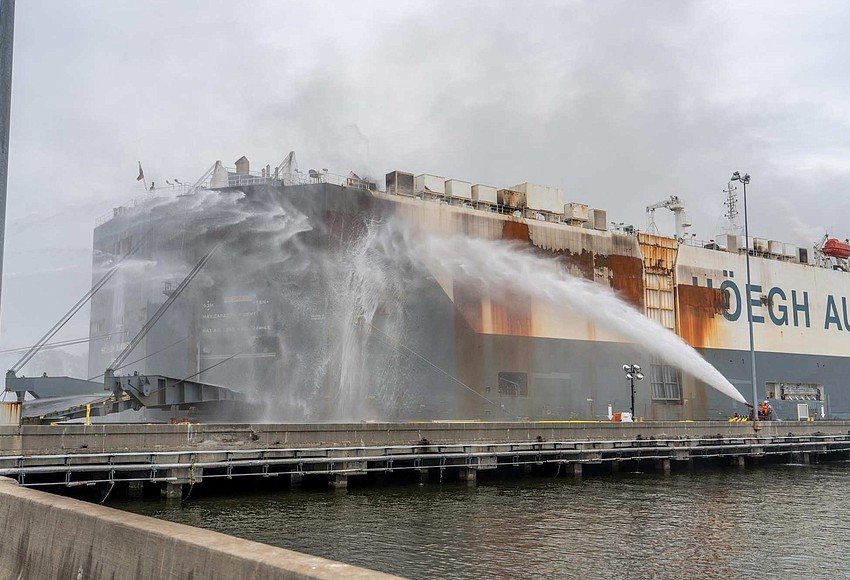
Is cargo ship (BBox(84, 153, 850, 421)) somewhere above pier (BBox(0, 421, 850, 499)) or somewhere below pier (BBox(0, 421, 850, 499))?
above

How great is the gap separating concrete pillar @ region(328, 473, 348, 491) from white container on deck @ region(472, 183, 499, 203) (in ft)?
75.8

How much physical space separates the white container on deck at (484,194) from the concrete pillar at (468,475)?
67.4ft

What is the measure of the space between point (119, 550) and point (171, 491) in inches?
533

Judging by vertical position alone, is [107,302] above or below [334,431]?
above

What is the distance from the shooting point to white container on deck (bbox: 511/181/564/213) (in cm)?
4391

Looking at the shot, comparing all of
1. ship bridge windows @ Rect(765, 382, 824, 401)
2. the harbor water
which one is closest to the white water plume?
ship bridge windows @ Rect(765, 382, 824, 401)

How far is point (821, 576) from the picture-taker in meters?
12.5

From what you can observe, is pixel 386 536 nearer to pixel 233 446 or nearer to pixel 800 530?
pixel 233 446

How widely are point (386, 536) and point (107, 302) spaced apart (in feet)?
77.8

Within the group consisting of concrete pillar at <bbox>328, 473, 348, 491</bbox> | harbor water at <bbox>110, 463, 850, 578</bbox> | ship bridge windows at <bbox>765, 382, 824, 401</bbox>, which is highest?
ship bridge windows at <bbox>765, 382, 824, 401</bbox>

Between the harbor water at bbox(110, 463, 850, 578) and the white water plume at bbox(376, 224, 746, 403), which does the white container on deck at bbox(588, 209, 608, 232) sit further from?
the harbor water at bbox(110, 463, 850, 578)

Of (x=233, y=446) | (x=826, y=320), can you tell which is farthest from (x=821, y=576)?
(x=826, y=320)

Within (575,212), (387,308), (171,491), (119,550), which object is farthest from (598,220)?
(119,550)

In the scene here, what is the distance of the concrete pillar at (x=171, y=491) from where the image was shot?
62.2ft
